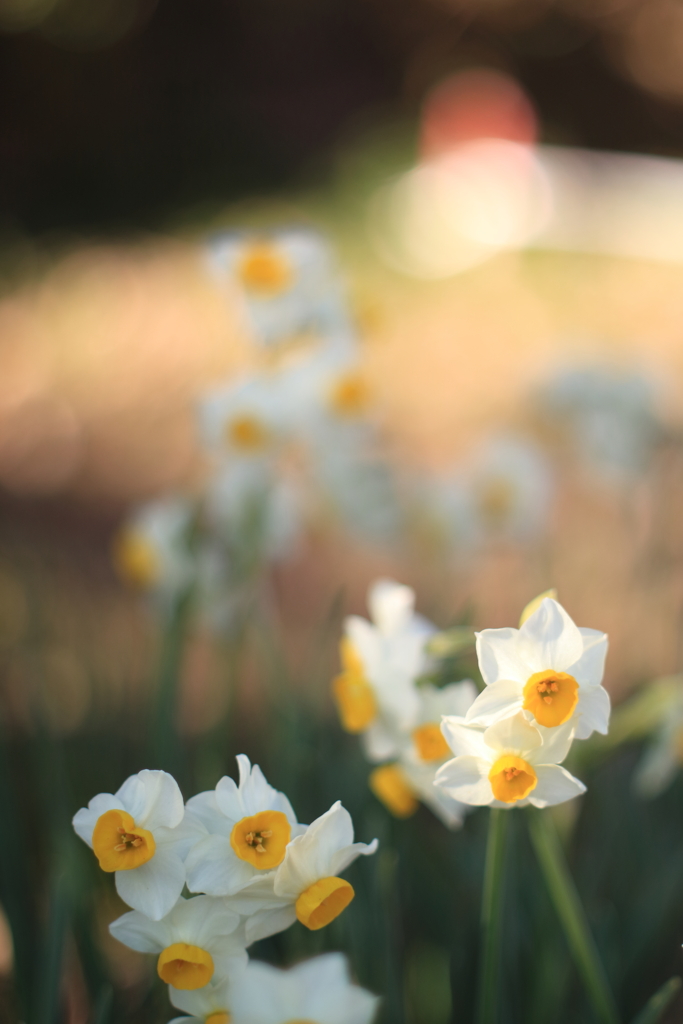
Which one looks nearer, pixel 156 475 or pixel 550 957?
pixel 550 957

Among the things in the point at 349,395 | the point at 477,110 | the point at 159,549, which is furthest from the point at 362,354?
the point at 477,110

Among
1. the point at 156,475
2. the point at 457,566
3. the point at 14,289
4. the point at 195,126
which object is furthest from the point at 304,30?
the point at 457,566

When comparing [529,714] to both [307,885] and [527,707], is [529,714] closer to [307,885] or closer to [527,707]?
[527,707]

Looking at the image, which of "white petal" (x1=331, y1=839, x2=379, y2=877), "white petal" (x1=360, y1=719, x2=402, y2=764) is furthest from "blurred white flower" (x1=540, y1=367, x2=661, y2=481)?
"white petal" (x1=331, y1=839, x2=379, y2=877)

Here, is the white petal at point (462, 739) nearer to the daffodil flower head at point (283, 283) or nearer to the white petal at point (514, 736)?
the white petal at point (514, 736)

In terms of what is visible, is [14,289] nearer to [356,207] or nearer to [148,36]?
[356,207]

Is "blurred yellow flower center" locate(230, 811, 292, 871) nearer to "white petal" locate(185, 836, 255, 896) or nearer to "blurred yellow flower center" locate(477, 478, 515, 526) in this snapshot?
"white petal" locate(185, 836, 255, 896)

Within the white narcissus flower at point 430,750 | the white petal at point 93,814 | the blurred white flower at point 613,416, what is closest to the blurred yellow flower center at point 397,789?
the white narcissus flower at point 430,750
